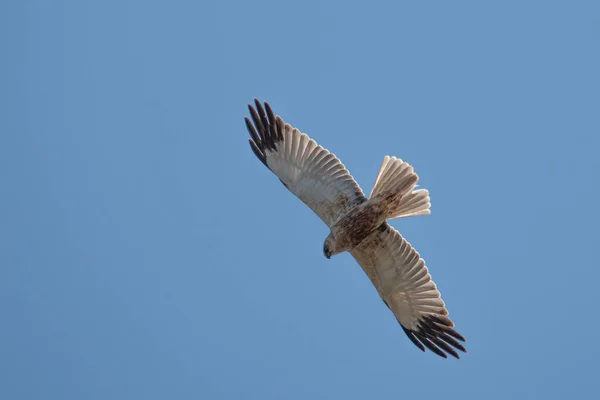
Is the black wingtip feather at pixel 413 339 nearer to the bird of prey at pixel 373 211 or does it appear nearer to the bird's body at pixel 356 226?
the bird of prey at pixel 373 211

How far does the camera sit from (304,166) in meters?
9.41

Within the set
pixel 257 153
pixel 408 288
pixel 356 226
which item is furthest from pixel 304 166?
pixel 408 288

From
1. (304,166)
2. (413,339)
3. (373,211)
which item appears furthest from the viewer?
(413,339)

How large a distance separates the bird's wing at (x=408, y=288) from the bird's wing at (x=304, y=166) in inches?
22.1

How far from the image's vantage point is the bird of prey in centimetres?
912

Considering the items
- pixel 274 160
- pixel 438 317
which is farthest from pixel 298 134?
pixel 438 317

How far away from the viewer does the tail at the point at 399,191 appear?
29.8 feet

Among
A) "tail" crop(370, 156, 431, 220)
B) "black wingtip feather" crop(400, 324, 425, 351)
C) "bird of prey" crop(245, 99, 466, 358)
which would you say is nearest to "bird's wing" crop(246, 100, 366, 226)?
"bird of prey" crop(245, 99, 466, 358)

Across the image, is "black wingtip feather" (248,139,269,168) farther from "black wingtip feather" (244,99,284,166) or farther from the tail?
the tail

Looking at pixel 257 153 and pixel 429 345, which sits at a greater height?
pixel 257 153

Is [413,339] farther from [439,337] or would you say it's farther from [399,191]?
[399,191]

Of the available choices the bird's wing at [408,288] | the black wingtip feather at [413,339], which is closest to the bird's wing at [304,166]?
the bird's wing at [408,288]

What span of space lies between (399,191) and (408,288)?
123 cm

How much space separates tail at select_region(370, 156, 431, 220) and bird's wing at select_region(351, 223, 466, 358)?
266 millimetres
